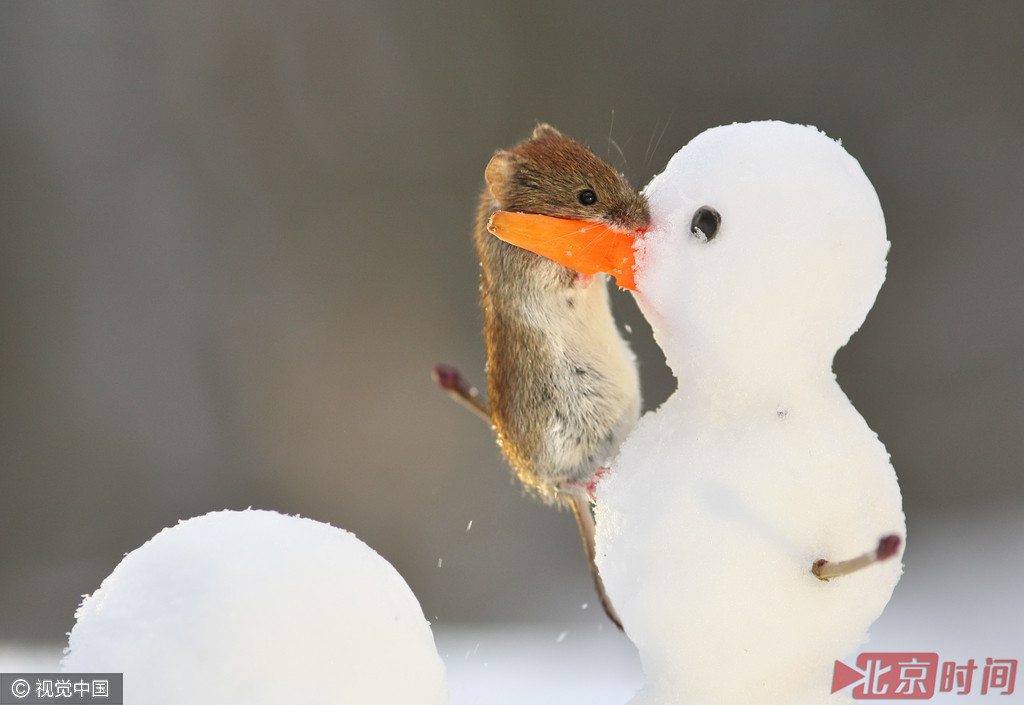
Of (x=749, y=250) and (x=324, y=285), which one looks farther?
(x=324, y=285)

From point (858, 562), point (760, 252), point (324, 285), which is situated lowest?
point (858, 562)

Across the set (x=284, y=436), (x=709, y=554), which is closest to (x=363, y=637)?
(x=709, y=554)

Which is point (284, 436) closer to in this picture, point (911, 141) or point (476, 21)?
point (476, 21)

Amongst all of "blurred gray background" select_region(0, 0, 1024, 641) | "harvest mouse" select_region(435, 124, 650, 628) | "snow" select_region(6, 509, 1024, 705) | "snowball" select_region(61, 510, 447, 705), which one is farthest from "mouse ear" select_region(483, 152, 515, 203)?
"blurred gray background" select_region(0, 0, 1024, 641)

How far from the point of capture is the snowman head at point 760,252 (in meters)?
0.37

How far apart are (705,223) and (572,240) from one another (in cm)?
5

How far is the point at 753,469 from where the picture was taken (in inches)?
14.9

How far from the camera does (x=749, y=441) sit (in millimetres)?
386

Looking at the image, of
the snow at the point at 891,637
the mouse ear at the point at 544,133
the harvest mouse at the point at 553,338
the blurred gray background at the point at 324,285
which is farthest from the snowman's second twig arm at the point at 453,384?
the blurred gray background at the point at 324,285

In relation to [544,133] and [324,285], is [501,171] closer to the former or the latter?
[544,133]

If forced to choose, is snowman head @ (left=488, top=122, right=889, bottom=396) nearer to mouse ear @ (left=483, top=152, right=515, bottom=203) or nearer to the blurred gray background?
mouse ear @ (left=483, top=152, right=515, bottom=203)

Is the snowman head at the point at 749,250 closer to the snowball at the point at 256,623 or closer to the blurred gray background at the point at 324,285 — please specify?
the snowball at the point at 256,623

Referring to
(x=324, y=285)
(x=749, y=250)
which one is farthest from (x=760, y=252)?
(x=324, y=285)

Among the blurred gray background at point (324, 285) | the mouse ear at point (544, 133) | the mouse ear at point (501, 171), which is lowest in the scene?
the mouse ear at point (501, 171)
